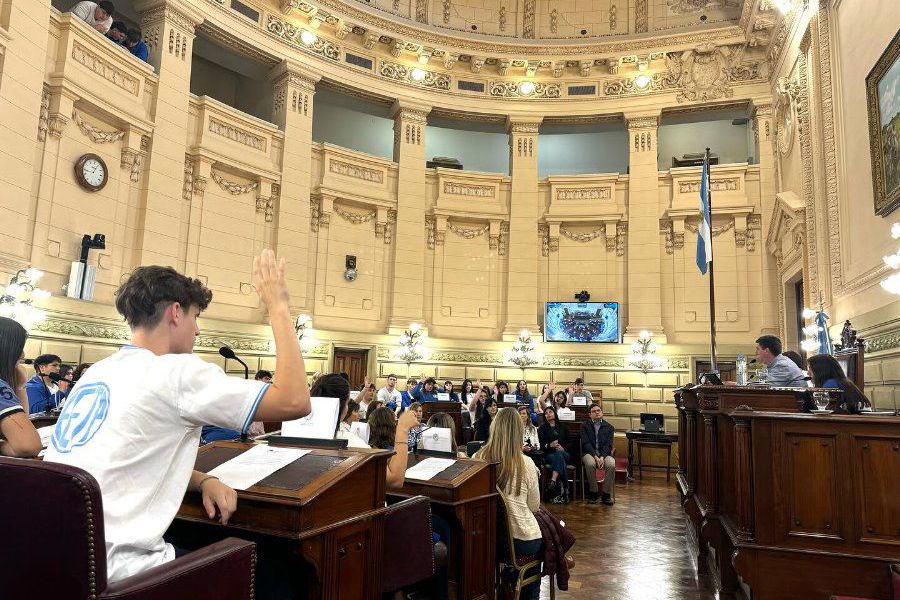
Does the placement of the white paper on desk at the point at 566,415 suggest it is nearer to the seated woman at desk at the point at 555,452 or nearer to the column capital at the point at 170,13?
the seated woman at desk at the point at 555,452

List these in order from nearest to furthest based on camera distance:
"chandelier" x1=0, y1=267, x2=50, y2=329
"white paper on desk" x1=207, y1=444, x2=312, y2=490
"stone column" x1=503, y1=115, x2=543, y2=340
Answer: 1. "white paper on desk" x1=207, y1=444, x2=312, y2=490
2. "chandelier" x1=0, y1=267, x2=50, y2=329
3. "stone column" x1=503, y1=115, x2=543, y2=340

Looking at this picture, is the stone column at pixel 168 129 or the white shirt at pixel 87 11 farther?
the stone column at pixel 168 129

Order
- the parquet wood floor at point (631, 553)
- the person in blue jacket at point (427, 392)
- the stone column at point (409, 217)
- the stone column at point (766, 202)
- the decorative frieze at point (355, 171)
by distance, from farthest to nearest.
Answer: the stone column at point (409, 217) → the decorative frieze at point (355, 171) → the stone column at point (766, 202) → the person in blue jacket at point (427, 392) → the parquet wood floor at point (631, 553)

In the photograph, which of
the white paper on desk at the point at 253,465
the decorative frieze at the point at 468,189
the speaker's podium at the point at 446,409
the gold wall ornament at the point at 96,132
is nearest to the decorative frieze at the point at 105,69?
the gold wall ornament at the point at 96,132

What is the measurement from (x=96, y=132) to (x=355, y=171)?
5.65m

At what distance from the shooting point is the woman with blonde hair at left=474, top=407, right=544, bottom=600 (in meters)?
3.80

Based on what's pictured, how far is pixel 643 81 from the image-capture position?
1511cm

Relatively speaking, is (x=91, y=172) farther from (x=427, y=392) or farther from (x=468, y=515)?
(x=468, y=515)

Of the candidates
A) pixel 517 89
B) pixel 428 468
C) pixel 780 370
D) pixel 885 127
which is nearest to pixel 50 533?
pixel 428 468

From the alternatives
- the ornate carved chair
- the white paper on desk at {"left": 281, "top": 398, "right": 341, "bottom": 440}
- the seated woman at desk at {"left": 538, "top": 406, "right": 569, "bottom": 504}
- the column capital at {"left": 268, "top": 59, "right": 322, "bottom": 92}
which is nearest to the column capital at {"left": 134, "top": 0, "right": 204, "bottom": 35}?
the column capital at {"left": 268, "top": 59, "right": 322, "bottom": 92}

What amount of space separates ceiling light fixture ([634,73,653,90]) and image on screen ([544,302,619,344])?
17.9 ft

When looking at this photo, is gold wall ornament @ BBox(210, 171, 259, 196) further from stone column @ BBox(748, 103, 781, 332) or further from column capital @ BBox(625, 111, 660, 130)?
stone column @ BBox(748, 103, 781, 332)

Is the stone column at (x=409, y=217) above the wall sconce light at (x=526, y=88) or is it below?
below

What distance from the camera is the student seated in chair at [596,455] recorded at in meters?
8.43
